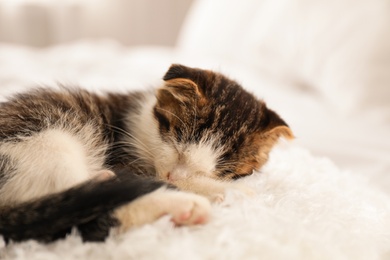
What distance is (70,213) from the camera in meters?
0.66

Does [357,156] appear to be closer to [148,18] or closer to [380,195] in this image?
[380,195]

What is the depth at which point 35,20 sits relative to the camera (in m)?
4.00

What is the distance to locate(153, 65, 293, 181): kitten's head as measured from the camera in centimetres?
96

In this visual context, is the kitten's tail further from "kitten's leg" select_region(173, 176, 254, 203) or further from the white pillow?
the white pillow

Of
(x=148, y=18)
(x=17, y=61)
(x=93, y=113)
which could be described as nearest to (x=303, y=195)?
(x=93, y=113)

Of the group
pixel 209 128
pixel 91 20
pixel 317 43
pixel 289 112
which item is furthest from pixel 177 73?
pixel 91 20

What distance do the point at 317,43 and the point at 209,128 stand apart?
4.04ft

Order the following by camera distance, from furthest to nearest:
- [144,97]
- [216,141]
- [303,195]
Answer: [144,97] < [216,141] < [303,195]

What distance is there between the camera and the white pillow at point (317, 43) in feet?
A: 5.70

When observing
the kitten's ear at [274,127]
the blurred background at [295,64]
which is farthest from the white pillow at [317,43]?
the kitten's ear at [274,127]

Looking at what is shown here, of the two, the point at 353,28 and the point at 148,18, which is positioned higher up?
the point at 353,28

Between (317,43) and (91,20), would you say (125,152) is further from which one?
(91,20)

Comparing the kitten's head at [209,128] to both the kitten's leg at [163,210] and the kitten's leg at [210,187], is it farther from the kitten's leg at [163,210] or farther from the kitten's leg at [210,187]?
the kitten's leg at [163,210]

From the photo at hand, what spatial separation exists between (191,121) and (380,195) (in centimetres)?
50
